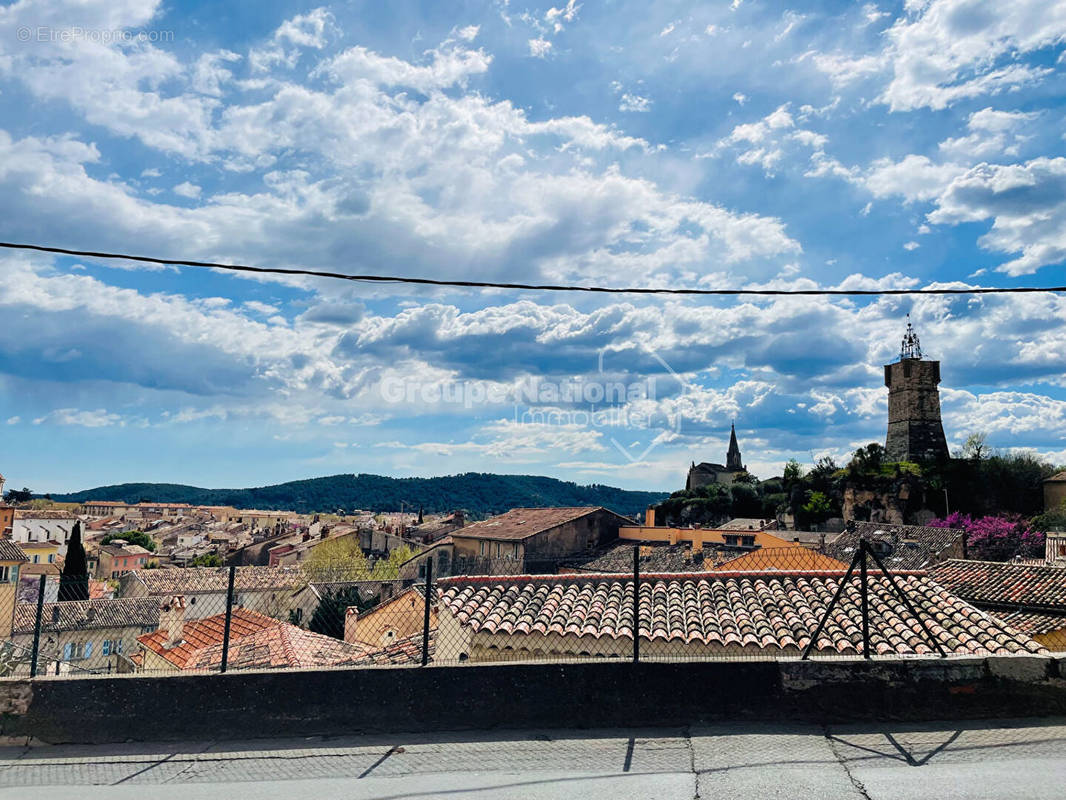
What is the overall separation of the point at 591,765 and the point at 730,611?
403 centimetres

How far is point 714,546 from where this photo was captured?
45.1m

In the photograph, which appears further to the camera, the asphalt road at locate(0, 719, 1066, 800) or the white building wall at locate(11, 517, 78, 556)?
the white building wall at locate(11, 517, 78, 556)

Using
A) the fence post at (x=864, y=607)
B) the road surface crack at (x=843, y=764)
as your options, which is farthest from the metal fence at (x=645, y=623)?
the road surface crack at (x=843, y=764)

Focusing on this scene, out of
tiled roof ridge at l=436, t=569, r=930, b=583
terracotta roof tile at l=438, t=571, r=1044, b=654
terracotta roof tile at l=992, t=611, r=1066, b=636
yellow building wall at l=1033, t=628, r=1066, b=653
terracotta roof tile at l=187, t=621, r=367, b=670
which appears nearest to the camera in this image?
terracotta roof tile at l=438, t=571, r=1044, b=654

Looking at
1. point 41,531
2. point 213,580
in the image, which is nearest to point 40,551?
point 41,531

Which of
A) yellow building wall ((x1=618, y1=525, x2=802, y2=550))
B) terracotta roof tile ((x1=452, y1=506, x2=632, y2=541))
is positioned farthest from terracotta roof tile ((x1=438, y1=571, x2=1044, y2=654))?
yellow building wall ((x1=618, y1=525, x2=802, y2=550))

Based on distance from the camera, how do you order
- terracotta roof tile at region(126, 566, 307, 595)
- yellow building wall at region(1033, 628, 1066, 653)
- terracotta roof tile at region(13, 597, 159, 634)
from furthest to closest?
terracotta roof tile at region(126, 566, 307, 595) < terracotta roof tile at region(13, 597, 159, 634) < yellow building wall at region(1033, 628, 1066, 653)

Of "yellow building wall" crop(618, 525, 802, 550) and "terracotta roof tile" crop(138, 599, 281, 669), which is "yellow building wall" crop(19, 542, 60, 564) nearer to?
"yellow building wall" crop(618, 525, 802, 550)

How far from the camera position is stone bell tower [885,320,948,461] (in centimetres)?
6919

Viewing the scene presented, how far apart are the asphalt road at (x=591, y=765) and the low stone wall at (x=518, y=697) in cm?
14

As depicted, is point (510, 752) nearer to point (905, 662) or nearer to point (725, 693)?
point (725, 693)

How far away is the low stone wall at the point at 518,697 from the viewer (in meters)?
6.08

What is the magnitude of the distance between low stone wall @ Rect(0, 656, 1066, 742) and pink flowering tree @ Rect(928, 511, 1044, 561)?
44.0 m

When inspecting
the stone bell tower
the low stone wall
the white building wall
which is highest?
the stone bell tower
